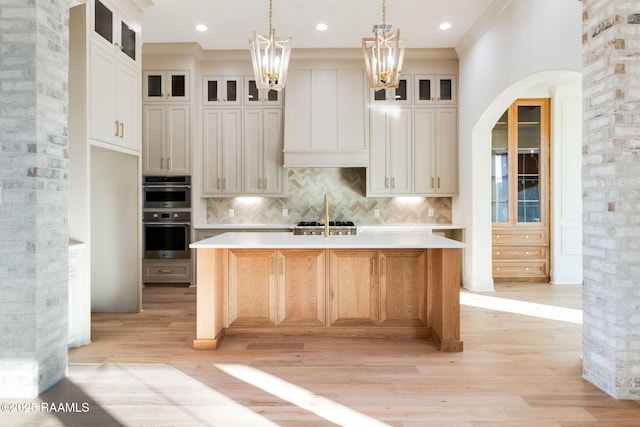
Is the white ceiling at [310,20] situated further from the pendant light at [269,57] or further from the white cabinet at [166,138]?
the pendant light at [269,57]

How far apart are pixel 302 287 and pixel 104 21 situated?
3099 millimetres

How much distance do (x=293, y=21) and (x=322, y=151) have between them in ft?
5.66

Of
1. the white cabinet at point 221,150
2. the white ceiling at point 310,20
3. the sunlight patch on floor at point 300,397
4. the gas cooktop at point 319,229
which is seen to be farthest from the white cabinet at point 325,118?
the sunlight patch on floor at point 300,397

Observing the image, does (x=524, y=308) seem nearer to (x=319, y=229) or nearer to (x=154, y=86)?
(x=319, y=229)

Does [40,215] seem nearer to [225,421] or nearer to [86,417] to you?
[86,417]

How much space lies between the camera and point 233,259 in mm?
3734

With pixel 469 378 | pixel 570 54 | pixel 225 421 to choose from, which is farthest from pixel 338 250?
pixel 570 54

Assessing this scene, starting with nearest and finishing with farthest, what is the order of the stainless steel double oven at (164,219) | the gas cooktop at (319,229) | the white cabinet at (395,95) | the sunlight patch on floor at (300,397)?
1. the sunlight patch on floor at (300,397)
2. the gas cooktop at (319,229)
3. the stainless steel double oven at (164,219)
4. the white cabinet at (395,95)

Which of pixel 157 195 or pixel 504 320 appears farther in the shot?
pixel 157 195

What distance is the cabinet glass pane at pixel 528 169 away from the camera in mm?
6395

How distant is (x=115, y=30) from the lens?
423 cm

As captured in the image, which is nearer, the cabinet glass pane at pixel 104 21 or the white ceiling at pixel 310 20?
the cabinet glass pane at pixel 104 21

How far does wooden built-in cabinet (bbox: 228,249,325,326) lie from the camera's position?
3.73 metres

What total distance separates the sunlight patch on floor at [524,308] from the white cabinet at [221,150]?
3.54 meters
